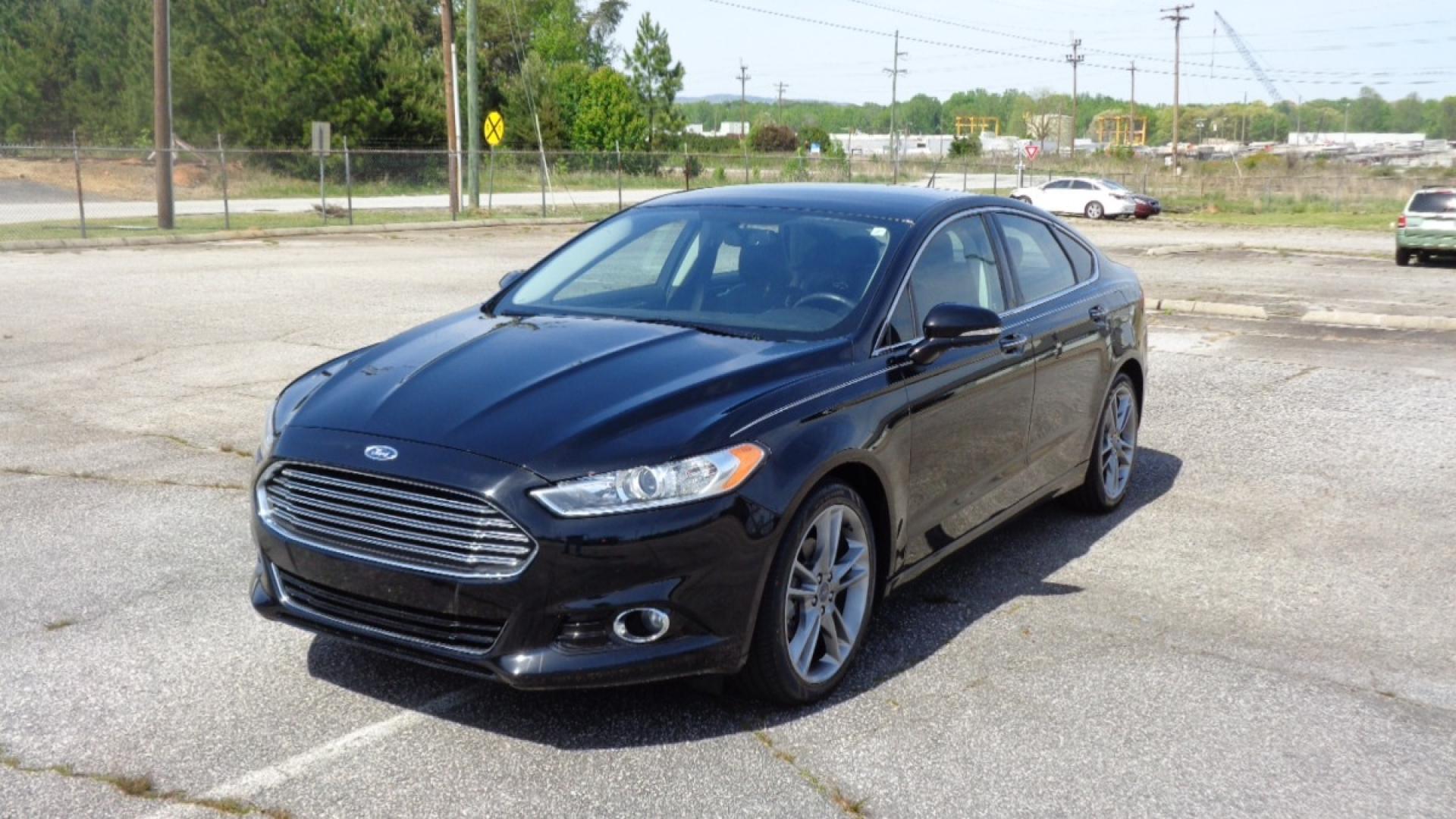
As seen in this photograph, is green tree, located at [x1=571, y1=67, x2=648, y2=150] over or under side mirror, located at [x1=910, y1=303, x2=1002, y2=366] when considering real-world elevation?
over

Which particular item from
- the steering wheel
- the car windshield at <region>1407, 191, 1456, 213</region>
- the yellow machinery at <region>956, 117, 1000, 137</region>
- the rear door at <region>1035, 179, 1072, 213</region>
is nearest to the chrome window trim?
the steering wheel

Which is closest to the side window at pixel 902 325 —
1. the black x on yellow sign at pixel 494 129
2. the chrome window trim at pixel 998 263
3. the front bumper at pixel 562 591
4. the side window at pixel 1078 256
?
the chrome window trim at pixel 998 263

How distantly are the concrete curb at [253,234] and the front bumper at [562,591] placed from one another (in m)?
22.1

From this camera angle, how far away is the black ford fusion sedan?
13.1 ft

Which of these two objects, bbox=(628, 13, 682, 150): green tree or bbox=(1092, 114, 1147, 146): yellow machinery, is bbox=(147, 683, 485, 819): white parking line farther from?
bbox=(1092, 114, 1147, 146): yellow machinery

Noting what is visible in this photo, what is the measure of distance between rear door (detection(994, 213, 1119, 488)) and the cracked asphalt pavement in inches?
19.7

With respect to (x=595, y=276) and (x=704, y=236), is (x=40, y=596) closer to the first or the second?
(x=595, y=276)

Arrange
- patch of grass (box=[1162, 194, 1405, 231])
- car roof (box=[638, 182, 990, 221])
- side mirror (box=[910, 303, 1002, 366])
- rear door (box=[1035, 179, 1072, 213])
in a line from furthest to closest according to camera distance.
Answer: rear door (box=[1035, 179, 1072, 213]) → patch of grass (box=[1162, 194, 1405, 231]) → car roof (box=[638, 182, 990, 221]) → side mirror (box=[910, 303, 1002, 366])

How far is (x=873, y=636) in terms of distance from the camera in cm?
523

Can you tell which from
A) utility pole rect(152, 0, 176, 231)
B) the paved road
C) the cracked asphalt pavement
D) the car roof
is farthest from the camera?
the paved road

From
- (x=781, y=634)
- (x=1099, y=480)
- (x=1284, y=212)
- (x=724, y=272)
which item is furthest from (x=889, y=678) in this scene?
(x=1284, y=212)

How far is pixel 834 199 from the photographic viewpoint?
596 centimetres

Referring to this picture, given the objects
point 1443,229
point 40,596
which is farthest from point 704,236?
point 1443,229

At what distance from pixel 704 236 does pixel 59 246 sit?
21.6m
